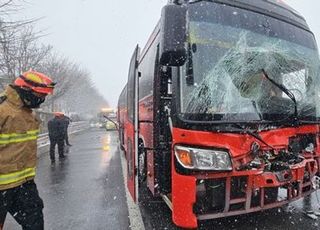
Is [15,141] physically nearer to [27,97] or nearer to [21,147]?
[21,147]

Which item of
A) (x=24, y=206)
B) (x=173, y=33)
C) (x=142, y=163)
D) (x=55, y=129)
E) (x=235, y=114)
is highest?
(x=173, y=33)

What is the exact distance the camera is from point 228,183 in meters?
3.94

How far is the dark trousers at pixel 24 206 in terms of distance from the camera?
3.68 meters

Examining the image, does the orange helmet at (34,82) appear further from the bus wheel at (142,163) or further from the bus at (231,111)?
the bus wheel at (142,163)

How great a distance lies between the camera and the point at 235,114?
13.4 feet

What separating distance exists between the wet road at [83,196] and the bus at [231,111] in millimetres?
1304

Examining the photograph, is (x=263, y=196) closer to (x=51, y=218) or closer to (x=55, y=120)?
(x=51, y=218)

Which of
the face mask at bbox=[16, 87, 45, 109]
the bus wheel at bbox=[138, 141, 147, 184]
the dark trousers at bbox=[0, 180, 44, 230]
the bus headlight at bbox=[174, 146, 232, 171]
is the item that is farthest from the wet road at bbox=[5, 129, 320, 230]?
the face mask at bbox=[16, 87, 45, 109]

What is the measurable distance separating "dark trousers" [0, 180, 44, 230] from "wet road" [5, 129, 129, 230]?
62.1 inches

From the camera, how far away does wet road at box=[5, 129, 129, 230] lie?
551 cm

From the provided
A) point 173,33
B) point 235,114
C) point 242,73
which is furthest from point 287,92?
point 173,33

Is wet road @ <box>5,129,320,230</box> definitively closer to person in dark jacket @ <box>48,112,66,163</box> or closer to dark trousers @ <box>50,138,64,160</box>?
dark trousers @ <box>50,138,64,160</box>

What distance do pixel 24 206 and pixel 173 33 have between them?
2.30 metres

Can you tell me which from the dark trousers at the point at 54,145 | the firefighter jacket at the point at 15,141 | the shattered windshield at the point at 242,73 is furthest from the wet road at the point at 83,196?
the shattered windshield at the point at 242,73
